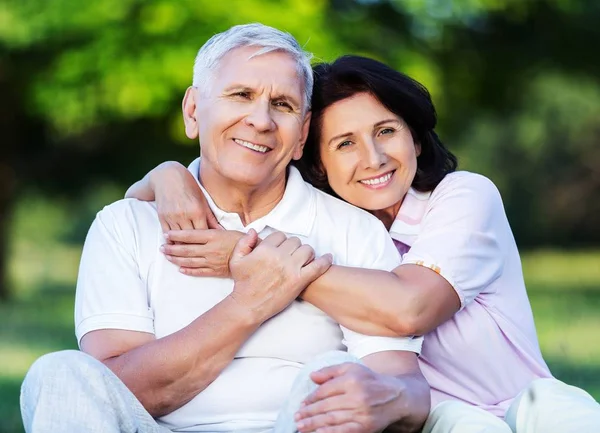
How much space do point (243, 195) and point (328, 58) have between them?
23.0 feet

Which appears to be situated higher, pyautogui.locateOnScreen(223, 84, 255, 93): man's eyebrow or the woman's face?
pyautogui.locateOnScreen(223, 84, 255, 93): man's eyebrow

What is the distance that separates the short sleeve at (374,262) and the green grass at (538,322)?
296 cm

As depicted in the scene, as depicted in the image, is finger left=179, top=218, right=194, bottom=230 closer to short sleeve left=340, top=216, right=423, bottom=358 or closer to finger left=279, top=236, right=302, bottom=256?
finger left=279, top=236, right=302, bottom=256

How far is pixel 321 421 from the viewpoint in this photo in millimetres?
2625

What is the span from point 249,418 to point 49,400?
2.35 ft

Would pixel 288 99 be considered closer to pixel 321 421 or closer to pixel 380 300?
pixel 380 300

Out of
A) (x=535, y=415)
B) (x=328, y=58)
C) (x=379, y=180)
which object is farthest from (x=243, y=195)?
(x=328, y=58)

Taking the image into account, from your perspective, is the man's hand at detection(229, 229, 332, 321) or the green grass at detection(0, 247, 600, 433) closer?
the man's hand at detection(229, 229, 332, 321)

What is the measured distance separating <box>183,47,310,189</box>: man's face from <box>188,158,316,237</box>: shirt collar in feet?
0.36

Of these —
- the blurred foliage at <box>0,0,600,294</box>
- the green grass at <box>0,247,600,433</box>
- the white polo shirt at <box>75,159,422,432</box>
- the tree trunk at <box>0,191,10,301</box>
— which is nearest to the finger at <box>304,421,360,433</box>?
the white polo shirt at <box>75,159,422,432</box>

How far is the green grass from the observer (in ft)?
24.4

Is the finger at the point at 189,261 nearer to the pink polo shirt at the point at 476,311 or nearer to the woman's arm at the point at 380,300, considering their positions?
the woman's arm at the point at 380,300

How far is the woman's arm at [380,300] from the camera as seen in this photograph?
120 inches

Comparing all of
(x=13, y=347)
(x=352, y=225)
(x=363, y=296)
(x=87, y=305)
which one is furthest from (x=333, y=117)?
(x=13, y=347)
